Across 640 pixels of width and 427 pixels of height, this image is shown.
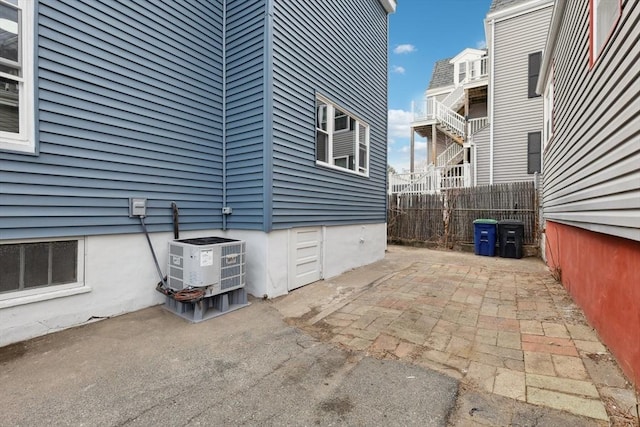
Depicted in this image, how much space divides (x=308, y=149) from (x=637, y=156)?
13.8 ft

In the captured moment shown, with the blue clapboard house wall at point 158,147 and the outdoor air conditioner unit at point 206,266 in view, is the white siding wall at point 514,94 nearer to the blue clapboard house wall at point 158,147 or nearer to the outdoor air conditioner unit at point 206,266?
the blue clapboard house wall at point 158,147

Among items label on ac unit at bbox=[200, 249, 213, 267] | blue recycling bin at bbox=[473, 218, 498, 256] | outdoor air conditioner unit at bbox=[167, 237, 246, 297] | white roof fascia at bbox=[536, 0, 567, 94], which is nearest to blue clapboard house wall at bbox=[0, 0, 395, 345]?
outdoor air conditioner unit at bbox=[167, 237, 246, 297]

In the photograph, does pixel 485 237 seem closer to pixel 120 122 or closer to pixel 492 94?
pixel 492 94

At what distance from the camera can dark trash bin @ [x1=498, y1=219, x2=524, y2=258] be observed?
26.7 ft

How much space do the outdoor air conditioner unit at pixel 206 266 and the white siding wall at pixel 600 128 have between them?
12.9 ft

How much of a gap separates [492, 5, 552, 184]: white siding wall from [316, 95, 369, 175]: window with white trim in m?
7.14

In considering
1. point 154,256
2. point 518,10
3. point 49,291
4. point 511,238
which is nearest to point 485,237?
point 511,238

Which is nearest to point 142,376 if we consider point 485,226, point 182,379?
point 182,379

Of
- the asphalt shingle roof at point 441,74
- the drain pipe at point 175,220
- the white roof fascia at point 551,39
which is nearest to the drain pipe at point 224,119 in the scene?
the drain pipe at point 175,220

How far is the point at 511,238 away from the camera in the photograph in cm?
823

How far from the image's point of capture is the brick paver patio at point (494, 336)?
7.27ft

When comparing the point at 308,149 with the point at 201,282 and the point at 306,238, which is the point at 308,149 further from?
the point at 201,282

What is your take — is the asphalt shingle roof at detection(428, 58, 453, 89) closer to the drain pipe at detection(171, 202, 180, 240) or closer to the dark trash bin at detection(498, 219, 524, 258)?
the dark trash bin at detection(498, 219, 524, 258)

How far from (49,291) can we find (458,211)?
10.2 meters
